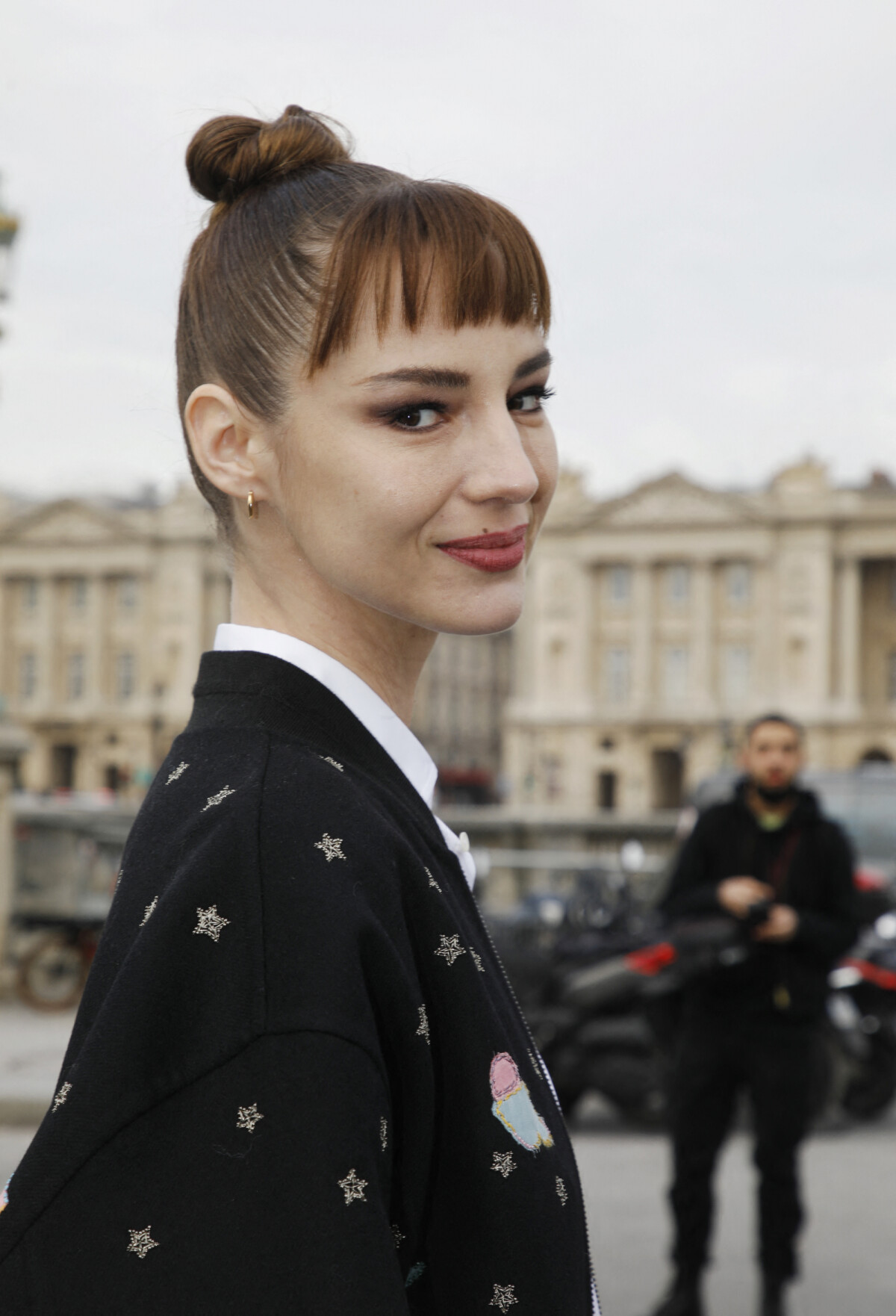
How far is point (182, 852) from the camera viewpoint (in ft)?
2.89

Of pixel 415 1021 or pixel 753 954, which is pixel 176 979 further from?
pixel 753 954

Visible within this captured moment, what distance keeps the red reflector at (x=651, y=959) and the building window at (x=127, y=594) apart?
74.5 m

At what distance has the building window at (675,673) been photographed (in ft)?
245

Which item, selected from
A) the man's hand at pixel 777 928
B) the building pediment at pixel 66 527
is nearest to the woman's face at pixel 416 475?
the man's hand at pixel 777 928

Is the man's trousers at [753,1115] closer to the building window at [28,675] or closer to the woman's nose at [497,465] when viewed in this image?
the woman's nose at [497,465]

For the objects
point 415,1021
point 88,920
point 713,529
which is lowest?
point 88,920

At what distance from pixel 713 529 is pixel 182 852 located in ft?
239

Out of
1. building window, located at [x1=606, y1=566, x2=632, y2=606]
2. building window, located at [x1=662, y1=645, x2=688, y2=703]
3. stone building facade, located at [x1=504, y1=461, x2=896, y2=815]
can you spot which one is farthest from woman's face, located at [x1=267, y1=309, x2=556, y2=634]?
building window, located at [x1=606, y1=566, x2=632, y2=606]

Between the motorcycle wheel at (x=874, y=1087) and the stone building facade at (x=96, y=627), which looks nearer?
the motorcycle wheel at (x=874, y=1087)

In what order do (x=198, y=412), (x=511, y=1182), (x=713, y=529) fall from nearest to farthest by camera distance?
(x=511, y=1182), (x=198, y=412), (x=713, y=529)

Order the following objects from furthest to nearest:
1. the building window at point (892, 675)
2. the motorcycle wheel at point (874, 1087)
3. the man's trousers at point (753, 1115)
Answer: the building window at point (892, 675)
the motorcycle wheel at point (874, 1087)
the man's trousers at point (753, 1115)

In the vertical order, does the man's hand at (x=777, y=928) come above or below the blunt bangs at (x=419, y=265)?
below

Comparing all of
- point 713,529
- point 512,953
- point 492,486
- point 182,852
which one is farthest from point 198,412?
point 713,529

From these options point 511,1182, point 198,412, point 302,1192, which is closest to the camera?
point 302,1192
